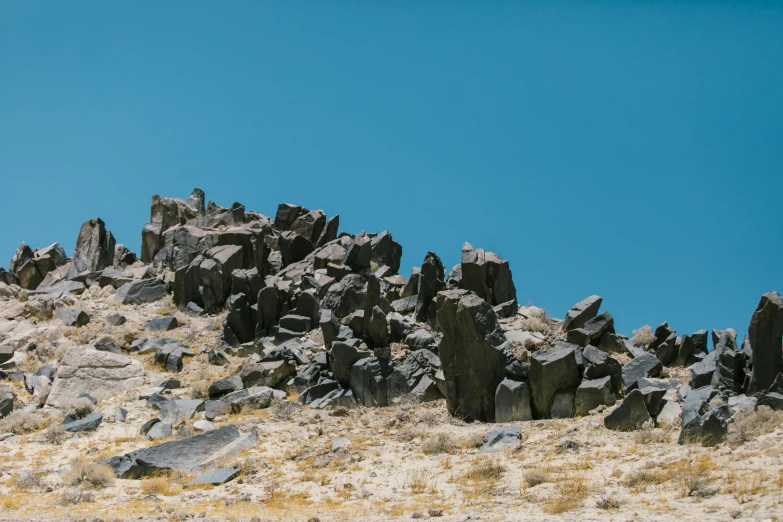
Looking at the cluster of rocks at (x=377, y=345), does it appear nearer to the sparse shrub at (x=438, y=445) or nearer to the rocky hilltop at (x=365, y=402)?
the rocky hilltop at (x=365, y=402)

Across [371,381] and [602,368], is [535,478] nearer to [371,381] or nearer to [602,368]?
[602,368]

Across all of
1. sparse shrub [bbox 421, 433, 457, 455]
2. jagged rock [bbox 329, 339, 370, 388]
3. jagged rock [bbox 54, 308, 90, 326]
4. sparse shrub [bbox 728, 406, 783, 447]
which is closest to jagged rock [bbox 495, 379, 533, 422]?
sparse shrub [bbox 421, 433, 457, 455]

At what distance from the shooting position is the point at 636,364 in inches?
949

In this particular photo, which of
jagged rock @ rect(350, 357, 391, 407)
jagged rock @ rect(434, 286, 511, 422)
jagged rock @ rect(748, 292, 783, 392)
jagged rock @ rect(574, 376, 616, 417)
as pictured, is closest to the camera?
jagged rock @ rect(748, 292, 783, 392)

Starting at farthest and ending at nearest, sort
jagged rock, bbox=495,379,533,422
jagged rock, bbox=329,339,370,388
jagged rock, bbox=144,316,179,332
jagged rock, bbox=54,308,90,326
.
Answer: jagged rock, bbox=54,308,90,326 < jagged rock, bbox=144,316,179,332 < jagged rock, bbox=329,339,370,388 < jagged rock, bbox=495,379,533,422

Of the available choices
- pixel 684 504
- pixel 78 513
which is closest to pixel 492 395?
pixel 684 504

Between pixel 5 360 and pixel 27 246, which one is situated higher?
pixel 27 246

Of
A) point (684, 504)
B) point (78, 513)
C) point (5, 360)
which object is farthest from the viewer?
point (5, 360)

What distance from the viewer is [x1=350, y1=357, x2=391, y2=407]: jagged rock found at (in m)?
25.8

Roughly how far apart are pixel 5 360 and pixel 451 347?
782 inches

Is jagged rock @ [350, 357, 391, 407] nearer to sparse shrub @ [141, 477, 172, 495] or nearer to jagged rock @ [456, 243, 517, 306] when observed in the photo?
sparse shrub @ [141, 477, 172, 495]

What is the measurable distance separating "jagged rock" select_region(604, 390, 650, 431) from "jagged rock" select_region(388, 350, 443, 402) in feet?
23.8

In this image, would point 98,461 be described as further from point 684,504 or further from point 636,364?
point 636,364

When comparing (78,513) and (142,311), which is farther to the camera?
(142,311)
